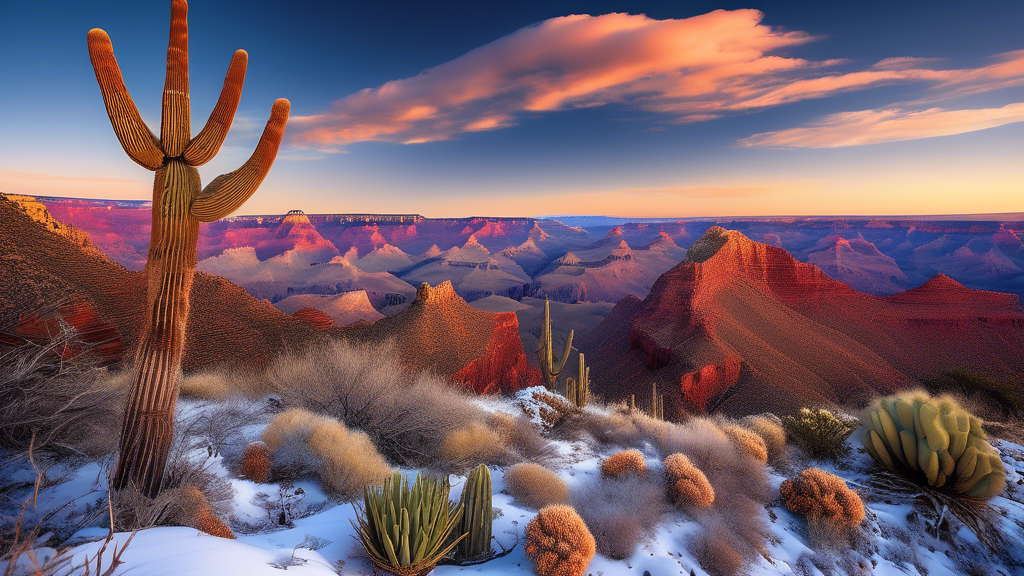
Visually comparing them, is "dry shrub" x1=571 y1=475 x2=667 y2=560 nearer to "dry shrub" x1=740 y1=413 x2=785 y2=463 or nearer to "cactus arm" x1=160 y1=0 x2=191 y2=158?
"dry shrub" x1=740 y1=413 x2=785 y2=463

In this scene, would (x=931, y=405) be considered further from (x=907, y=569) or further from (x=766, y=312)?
(x=766, y=312)

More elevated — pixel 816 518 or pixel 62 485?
pixel 62 485

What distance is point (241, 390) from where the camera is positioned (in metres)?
8.66

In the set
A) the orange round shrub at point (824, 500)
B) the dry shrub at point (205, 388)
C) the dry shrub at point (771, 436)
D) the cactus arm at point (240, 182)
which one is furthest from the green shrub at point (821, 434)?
the dry shrub at point (205, 388)

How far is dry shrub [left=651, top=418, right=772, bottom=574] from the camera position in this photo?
4.92 meters

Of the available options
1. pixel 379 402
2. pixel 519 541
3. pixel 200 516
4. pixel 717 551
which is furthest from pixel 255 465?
pixel 717 551

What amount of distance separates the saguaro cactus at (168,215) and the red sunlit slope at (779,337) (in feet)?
76.0

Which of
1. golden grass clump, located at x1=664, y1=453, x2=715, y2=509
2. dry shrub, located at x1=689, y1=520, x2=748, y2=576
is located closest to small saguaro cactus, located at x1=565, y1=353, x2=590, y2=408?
golden grass clump, located at x1=664, y1=453, x2=715, y2=509

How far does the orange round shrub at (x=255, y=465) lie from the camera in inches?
215

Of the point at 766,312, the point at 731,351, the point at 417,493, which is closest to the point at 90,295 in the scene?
the point at 417,493

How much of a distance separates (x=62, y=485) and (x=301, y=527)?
2334 millimetres

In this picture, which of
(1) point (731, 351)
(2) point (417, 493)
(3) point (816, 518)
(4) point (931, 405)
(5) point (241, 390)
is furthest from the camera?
(1) point (731, 351)

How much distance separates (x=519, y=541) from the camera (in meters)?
4.75

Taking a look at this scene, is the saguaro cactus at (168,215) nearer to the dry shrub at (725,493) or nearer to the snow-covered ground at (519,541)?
the snow-covered ground at (519,541)
